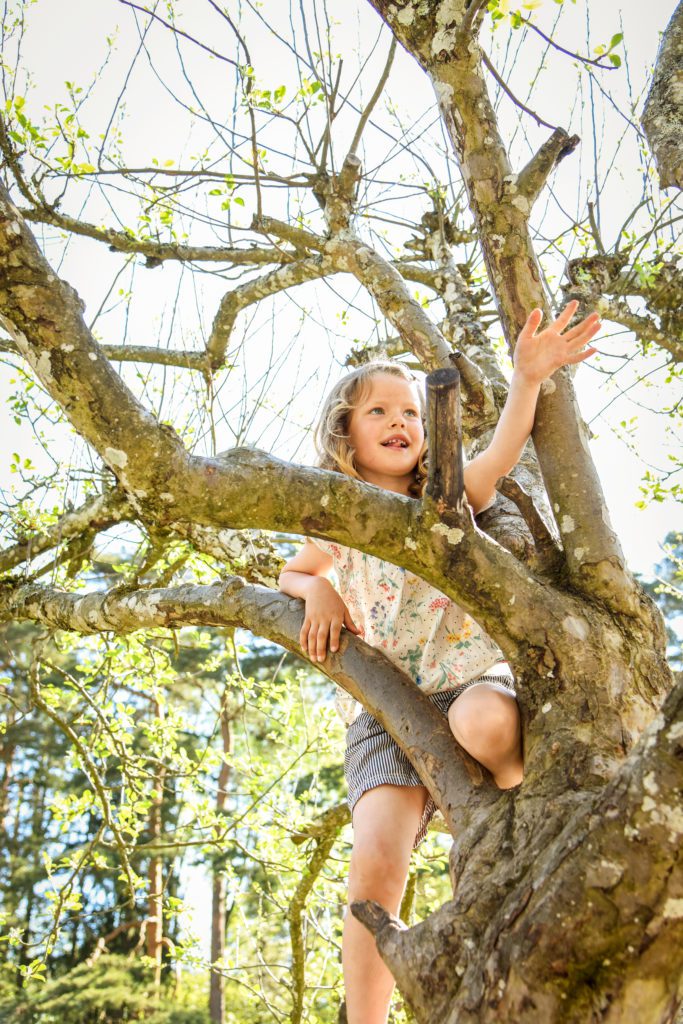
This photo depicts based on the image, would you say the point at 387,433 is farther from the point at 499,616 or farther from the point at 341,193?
the point at 341,193

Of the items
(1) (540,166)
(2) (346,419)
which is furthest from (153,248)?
(1) (540,166)

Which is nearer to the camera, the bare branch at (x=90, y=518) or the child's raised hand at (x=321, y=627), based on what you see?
the child's raised hand at (x=321, y=627)

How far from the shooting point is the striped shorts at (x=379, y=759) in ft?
5.95

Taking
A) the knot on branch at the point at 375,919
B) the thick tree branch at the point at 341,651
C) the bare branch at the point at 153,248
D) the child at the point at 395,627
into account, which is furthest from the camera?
the bare branch at the point at 153,248

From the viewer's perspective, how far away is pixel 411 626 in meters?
2.15

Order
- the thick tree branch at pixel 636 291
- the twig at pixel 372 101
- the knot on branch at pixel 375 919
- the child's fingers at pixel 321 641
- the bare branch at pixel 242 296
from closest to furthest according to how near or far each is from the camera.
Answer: the knot on branch at pixel 375 919, the child's fingers at pixel 321 641, the twig at pixel 372 101, the thick tree branch at pixel 636 291, the bare branch at pixel 242 296

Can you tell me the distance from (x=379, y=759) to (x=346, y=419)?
1106 mm

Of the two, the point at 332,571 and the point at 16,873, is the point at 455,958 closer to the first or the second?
the point at 332,571

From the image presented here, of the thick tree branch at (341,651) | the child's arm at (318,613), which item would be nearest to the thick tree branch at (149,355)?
the thick tree branch at (341,651)

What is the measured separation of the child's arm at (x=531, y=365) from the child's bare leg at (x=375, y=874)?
2.73 feet

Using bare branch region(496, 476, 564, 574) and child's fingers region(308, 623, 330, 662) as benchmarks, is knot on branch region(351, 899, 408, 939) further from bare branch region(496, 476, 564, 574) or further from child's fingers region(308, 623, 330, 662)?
bare branch region(496, 476, 564, 574)

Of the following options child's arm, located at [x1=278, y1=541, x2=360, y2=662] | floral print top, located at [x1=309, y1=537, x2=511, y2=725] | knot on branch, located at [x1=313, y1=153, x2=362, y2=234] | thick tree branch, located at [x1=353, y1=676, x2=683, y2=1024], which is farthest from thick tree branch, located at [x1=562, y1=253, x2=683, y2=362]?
thick tree branch, located at [x1=353, y1=676, x2=683, y2=1024]

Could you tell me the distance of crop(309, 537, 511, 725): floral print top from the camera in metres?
2.03

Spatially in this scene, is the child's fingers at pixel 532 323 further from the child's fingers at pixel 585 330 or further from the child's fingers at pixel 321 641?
the child's fingers at pixel 321 641
